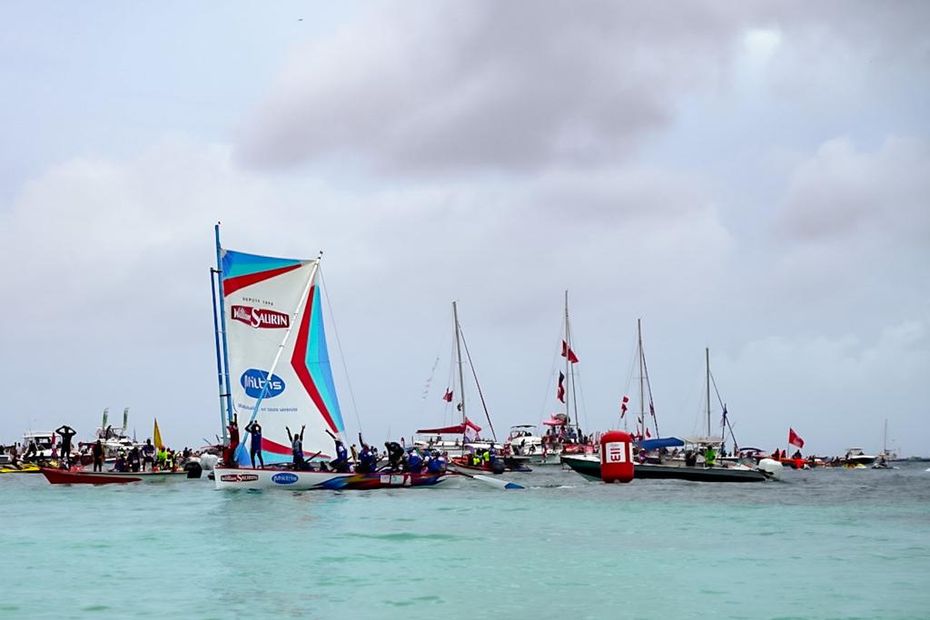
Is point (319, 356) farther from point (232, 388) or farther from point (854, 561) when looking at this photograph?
point (854, 561)

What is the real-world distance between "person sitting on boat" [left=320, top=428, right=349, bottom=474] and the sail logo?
4548 mm

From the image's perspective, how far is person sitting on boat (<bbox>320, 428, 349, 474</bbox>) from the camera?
1633 inches

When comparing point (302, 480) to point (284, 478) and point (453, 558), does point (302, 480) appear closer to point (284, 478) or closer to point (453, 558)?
point (284, 478)

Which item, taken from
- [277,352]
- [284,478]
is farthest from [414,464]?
[277,352]

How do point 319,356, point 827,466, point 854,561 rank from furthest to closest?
point 827,466, point 319,356, point 854,561

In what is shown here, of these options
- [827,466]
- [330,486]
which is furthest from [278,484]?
[827,466]

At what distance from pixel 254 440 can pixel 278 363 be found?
3283mm

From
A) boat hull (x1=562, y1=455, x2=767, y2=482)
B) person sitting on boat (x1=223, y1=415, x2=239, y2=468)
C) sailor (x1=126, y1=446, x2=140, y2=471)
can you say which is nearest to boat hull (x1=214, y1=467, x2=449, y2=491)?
person sitting on boat (x1=223, y1=415, x2=239, y2=468)

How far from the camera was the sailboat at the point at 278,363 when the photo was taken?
41.4 meters

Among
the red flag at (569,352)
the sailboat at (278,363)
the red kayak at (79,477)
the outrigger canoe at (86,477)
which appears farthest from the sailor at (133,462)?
the red flag at (569,352)

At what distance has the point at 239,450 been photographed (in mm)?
40438

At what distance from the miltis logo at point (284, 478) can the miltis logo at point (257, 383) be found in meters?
3.51

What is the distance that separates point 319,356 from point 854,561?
24.8m

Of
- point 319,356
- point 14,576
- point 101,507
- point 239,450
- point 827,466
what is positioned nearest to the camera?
point 14,576
